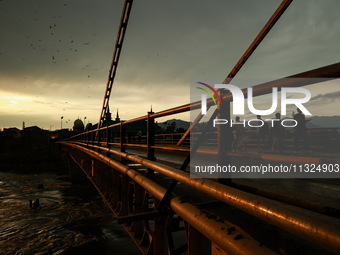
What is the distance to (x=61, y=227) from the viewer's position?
1808 cm

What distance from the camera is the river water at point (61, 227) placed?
14.8 metres

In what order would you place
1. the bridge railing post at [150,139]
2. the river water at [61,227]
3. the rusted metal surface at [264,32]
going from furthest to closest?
1. the river water at [61,227]
2. the bridge railing post at [150,139]
3. the rusted metal surface at [264,32]

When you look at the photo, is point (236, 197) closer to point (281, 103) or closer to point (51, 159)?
point (281, 103)

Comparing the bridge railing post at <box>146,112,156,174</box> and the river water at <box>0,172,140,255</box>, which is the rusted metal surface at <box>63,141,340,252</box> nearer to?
the bridge railing post at <box>146,112,156,174</box>

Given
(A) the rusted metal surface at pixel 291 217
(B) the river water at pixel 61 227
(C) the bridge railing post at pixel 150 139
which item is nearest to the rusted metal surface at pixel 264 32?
(C) the bridge railing post at pixel 150 139

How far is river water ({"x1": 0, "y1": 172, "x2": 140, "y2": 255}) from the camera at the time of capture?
14836 millimetres

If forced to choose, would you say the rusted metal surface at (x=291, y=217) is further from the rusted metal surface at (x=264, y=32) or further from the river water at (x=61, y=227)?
the river water at (x=61, y=227)

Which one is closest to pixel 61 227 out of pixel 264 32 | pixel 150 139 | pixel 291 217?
pixel 150 139

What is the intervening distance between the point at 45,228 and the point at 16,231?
6.90ft

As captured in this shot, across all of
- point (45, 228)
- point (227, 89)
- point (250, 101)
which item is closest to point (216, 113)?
point (227, 89)

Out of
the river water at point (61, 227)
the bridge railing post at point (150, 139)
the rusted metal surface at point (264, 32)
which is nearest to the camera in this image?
the rusted metal surface at point (264, 32)

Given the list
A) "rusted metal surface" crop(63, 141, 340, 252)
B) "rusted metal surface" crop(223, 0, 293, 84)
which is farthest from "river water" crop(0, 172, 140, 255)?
"rusted metal surface" crop(63, 141, 340, 252)

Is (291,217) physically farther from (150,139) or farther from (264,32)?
(264,32)

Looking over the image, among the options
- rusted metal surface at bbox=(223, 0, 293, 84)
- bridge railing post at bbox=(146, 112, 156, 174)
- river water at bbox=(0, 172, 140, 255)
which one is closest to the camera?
rusted metal surface at bbox=(223, 0, 293, 84)
